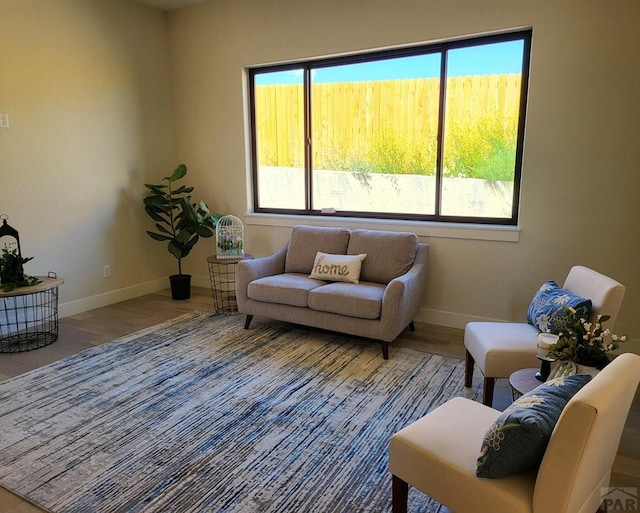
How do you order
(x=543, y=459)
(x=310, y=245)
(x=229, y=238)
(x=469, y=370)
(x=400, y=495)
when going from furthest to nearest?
1. (x=229, y=238)
2. (x=310, y=245)
3. (x=469, y=370)
4. (x=400, y=495)
5. (x=543, y=459)

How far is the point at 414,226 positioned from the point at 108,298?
321 cm

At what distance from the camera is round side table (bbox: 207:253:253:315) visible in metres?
4.34

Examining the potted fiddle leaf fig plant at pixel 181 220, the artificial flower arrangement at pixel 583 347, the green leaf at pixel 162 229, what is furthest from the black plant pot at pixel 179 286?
the artificial flower arrangement at pixel 583 347

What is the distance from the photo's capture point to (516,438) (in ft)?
4.37

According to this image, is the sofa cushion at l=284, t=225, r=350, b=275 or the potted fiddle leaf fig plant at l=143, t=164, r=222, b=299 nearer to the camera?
the sofa cushion at l=284, t=225, r=350, b=275

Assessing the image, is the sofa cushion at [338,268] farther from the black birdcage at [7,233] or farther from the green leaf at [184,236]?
the black birdcage at [7,233]

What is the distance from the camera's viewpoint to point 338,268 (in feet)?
12.5

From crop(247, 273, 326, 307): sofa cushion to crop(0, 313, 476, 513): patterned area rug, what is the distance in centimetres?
34

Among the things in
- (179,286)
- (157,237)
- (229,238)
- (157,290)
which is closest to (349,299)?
(229,238)

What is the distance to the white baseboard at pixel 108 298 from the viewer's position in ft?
14.5

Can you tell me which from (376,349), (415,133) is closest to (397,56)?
(415,133)

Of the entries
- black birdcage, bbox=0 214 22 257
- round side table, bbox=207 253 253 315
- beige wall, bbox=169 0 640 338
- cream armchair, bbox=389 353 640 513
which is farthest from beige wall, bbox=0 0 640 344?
cream armchair, bbox=389 353 640 513

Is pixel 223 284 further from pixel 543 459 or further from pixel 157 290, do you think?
pixel 543 459
